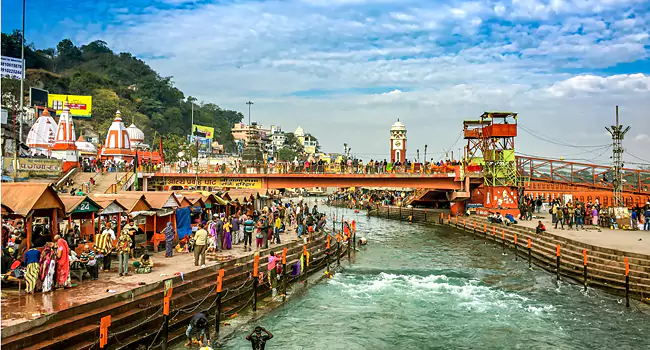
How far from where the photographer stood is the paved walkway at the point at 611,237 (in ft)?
73.4

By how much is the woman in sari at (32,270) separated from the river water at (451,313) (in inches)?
→ 213

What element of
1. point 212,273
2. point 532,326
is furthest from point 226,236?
point 532,326

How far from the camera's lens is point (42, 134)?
50.6 meters

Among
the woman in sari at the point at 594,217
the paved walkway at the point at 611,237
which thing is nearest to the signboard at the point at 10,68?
the paved walkway at the point at 611,237

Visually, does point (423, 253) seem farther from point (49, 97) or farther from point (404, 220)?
point (49, 97)

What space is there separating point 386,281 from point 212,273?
29.9 ft

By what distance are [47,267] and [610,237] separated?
2613cm

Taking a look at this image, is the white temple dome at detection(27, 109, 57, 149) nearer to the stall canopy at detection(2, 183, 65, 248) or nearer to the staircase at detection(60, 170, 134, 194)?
the staircase at detection(60, 170, 134, 194)

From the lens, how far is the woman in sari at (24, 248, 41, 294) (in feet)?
41.8

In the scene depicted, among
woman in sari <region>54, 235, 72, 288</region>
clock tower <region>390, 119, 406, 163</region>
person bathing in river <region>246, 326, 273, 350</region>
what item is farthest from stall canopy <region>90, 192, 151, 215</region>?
clock tower <region>390, 119, 406, 163</region>

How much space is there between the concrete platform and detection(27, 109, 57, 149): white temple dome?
150 feet

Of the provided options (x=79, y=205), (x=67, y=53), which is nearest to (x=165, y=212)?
(x=79, y=205)

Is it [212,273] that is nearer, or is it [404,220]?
[212,273]

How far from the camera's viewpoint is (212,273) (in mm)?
17547
